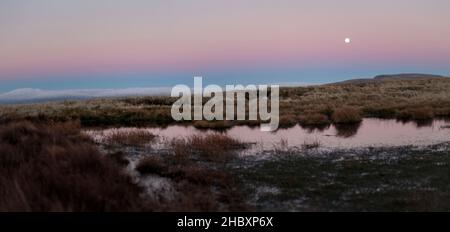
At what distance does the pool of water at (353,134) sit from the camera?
2031 centimetres

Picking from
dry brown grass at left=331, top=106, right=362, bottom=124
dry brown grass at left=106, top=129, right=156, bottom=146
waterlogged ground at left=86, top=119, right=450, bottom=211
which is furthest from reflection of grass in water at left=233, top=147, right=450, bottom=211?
dry brown grass at left=331, top=106, right=362, bottom=124

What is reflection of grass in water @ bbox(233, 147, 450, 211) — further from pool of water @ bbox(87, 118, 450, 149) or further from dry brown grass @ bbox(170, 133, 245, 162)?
pool of water @ bbox(87, 118, 450, 149)

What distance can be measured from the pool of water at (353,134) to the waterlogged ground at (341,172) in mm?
48

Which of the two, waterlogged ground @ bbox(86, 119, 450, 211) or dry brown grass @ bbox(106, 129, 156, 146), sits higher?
dry brown grass @ bbox(106, 129, 156, 146)

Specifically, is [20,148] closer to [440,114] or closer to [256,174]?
[256,174]

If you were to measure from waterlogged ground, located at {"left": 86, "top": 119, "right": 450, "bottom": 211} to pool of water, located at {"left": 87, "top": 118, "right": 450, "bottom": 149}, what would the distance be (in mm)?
48

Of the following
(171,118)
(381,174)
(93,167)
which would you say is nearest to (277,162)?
(381,174)

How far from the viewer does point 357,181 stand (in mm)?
11969

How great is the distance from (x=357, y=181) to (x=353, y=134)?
1264 cm

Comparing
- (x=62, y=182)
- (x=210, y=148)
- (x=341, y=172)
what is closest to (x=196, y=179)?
(x=62, y=182)

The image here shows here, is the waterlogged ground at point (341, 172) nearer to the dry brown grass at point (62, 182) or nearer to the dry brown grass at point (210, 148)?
the dry brown grass at point (210, 148)

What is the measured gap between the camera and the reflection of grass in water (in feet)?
32.1

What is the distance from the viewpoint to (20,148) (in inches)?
466
